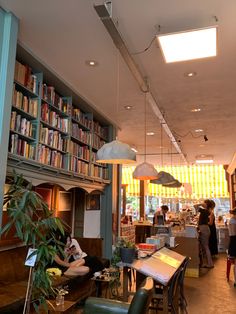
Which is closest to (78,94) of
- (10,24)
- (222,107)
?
(10,24)

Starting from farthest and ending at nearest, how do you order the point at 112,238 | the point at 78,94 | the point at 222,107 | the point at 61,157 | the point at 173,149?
the point at 173,149
the point at 112,238
the point at 222,107
the point at 78,94
the point at 61,157

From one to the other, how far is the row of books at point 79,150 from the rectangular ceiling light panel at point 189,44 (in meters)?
2.48

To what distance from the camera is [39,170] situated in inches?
165

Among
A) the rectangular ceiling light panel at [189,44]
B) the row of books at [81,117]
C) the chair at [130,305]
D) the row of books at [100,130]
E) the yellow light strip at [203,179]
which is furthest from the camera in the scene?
the yellow light strip at [203,179]

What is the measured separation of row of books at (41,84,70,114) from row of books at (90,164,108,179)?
1.46 m

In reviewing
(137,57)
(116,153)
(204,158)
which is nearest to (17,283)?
(116,153)

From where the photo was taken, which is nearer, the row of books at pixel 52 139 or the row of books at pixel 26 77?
the row of books at pixel 26 77

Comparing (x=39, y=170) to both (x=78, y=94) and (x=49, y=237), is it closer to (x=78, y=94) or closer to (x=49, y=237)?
(x=49, y=237)

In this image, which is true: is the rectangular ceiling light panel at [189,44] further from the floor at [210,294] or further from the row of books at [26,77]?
the floor at [210,294]

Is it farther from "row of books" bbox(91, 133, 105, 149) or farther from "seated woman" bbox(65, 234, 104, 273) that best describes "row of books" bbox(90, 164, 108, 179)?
"seated woman" bbox(65, 234, 104, 273)

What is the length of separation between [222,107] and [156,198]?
406 inches

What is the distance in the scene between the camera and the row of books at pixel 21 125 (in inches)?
147

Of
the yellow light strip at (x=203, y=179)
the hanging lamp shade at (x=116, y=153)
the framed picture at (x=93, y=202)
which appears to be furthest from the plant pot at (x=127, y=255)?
the yellow light strip at (x=203, y=179)

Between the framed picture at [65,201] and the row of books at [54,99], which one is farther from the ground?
the row of books at [54,99]
